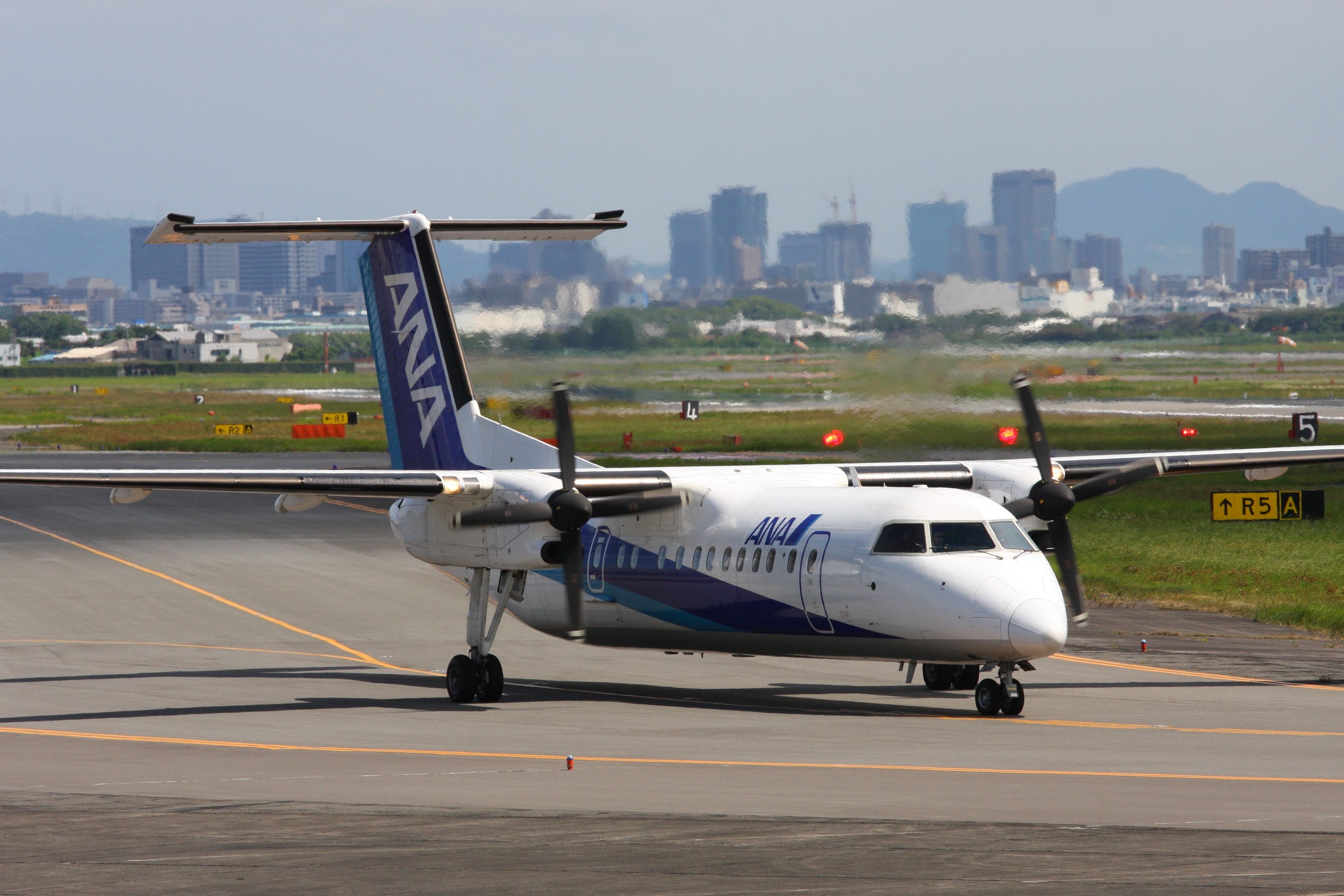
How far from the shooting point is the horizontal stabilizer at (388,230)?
78.8 feet

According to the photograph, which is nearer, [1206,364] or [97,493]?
[97,493]

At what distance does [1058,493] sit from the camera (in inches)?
875

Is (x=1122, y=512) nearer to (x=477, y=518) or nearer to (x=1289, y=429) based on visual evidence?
(x=1289, y=429)

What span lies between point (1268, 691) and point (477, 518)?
11.2m

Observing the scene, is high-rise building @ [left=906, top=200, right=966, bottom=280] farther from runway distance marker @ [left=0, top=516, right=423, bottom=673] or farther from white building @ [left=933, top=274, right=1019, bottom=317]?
runway distance marker @ [left=0, top=516, right=423, bottom=673]

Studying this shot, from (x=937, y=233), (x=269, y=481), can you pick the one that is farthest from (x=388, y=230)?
(x=937, y=233)

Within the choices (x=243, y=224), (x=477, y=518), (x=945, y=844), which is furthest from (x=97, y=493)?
(x=945, y=844)

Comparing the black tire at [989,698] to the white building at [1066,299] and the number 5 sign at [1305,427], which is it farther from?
the number 5 sign at [1305,427]

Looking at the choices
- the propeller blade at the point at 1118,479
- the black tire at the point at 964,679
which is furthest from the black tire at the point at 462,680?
the propeller blade at the point at 1118,479

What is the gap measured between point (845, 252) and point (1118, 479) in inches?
1059

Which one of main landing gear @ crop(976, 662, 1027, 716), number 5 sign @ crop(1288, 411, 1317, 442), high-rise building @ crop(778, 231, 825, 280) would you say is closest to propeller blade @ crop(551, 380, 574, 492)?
main landing gear @ crop(976, 662, 1027, 716)

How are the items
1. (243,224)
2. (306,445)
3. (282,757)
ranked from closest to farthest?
(282,757) < (243,224) < (306,445)

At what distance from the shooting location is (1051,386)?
165 feet

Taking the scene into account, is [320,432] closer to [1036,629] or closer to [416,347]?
[416,347]
